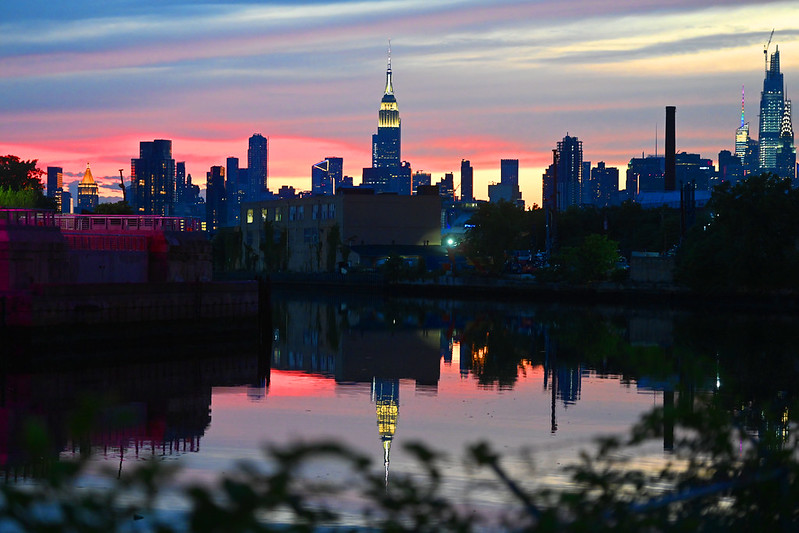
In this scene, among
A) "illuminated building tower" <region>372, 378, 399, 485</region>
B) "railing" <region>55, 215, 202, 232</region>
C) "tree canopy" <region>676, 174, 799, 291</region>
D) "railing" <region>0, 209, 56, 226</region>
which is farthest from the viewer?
"tree canopy" <region>676, 174, 799, 291</region>

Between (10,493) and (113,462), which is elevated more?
(10,493)

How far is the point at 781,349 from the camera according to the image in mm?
56688

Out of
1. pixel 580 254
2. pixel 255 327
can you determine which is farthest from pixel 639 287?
pixel 255 327

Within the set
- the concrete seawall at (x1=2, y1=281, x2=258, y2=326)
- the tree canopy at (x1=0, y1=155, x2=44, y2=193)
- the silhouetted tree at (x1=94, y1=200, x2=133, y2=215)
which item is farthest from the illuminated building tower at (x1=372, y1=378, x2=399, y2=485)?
the tree canopy at (x1=0, y1=155, x2=44, y2=193)

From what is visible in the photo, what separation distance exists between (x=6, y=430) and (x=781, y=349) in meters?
38.5

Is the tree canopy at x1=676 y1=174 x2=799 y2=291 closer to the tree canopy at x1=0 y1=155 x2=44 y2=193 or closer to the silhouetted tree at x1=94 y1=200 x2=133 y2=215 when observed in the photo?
the silhouetted tree at x1=94 y1=200 x2=133 y2=215

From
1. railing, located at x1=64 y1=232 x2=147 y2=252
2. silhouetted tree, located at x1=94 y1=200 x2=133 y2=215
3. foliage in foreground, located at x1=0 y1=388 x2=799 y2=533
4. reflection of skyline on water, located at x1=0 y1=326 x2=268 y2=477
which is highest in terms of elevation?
silhouetted tree, located at x1=94 y1=200 x2=133 y2=215

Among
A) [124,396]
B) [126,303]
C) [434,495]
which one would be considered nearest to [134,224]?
[126,303]

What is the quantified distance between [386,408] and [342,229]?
5239 inches

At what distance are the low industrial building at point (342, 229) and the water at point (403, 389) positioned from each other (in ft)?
297

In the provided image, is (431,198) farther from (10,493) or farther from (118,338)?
(10,493)

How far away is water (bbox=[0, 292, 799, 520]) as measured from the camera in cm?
2402

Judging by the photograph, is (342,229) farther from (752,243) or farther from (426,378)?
(426,378)

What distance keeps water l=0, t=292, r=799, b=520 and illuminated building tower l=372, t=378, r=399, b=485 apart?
0.26 feet
